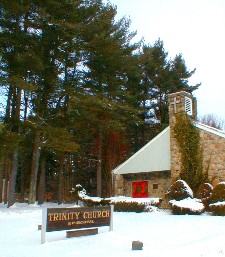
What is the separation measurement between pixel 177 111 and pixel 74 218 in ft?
38.0

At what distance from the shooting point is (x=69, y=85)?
76.1 ft

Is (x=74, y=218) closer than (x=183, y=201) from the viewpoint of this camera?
Yes

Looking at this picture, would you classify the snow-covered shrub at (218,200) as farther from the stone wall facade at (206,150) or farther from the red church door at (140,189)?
the red church door at (140,189)

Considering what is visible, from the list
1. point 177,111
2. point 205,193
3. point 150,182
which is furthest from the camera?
point 150,182

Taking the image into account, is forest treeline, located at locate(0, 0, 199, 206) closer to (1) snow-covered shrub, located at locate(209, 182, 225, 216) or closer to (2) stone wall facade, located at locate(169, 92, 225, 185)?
(2) stone wall facade, located at locate(169, 92, 225, 185)

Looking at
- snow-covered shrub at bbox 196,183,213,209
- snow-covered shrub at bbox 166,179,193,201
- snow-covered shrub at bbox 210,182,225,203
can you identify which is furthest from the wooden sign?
snow-covered shrub at bbox 196,183,213,209

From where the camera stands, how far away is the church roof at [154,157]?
19.4 m

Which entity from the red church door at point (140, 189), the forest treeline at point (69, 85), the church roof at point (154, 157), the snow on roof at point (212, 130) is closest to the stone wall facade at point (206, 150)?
the snow on roof at point (212, 130)

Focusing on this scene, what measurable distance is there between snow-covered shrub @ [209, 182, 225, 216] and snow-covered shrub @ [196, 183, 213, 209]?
0.27 m

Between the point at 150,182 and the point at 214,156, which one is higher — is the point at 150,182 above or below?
below

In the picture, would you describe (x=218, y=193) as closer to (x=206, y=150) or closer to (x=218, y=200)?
(x=218, y=200)

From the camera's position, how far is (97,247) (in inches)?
303

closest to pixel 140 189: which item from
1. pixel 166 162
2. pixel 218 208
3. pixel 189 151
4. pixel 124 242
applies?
pixel 166 162

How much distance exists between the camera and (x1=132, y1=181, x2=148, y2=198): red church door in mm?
20441
